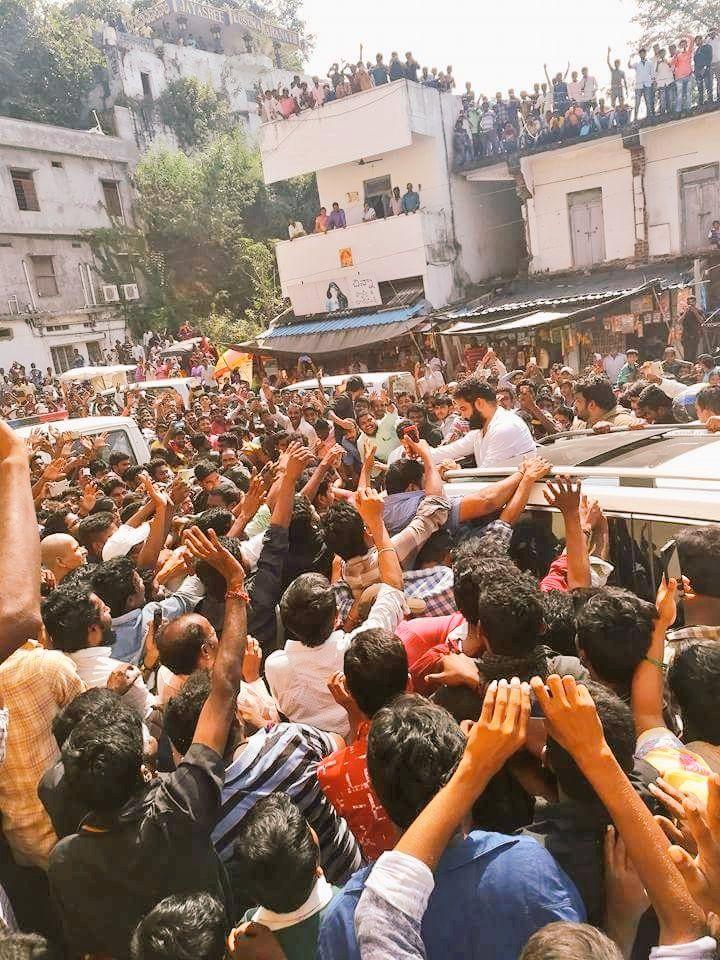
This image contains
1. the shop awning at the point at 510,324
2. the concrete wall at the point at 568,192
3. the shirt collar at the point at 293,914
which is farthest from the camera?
the concrete wall at the point at 568,192

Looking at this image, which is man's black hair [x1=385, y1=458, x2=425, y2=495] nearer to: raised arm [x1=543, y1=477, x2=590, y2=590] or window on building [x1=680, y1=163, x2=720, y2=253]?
raised arm [x1=543, y1=477, x2=590, y2=590]

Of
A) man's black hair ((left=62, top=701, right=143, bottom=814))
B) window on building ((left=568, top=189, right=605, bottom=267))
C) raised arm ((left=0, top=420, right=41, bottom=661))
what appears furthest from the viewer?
window on building ((left=568, top=189, right=605, bottom=267))

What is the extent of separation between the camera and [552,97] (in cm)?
1923

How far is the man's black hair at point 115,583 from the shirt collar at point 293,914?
7.27ft

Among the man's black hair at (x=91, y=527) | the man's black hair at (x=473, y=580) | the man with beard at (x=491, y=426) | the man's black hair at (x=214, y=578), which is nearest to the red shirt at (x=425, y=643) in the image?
the man's black hair at (x=473, y=580)

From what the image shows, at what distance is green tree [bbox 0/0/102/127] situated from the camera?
32.0 m

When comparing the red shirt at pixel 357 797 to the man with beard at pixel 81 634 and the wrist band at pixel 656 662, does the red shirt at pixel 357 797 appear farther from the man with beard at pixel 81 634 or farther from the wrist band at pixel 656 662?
the man with beard at pixel 81 634

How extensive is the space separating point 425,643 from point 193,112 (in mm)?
39961

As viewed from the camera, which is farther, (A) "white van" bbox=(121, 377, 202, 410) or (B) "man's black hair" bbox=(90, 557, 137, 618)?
(A) "white van" bbox=(121, 377, 202, 410)

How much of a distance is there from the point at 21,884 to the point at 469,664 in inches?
83.4

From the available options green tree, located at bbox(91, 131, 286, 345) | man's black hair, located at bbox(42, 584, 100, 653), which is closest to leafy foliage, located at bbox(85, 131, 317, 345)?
green tree, located at bbox(91, 131, 286, 345)

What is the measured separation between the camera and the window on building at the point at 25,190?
2712 cm

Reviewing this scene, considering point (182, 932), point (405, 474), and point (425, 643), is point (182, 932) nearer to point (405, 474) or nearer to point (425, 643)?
point (425, 643)

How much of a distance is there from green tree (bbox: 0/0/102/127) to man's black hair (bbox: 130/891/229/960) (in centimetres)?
3823
